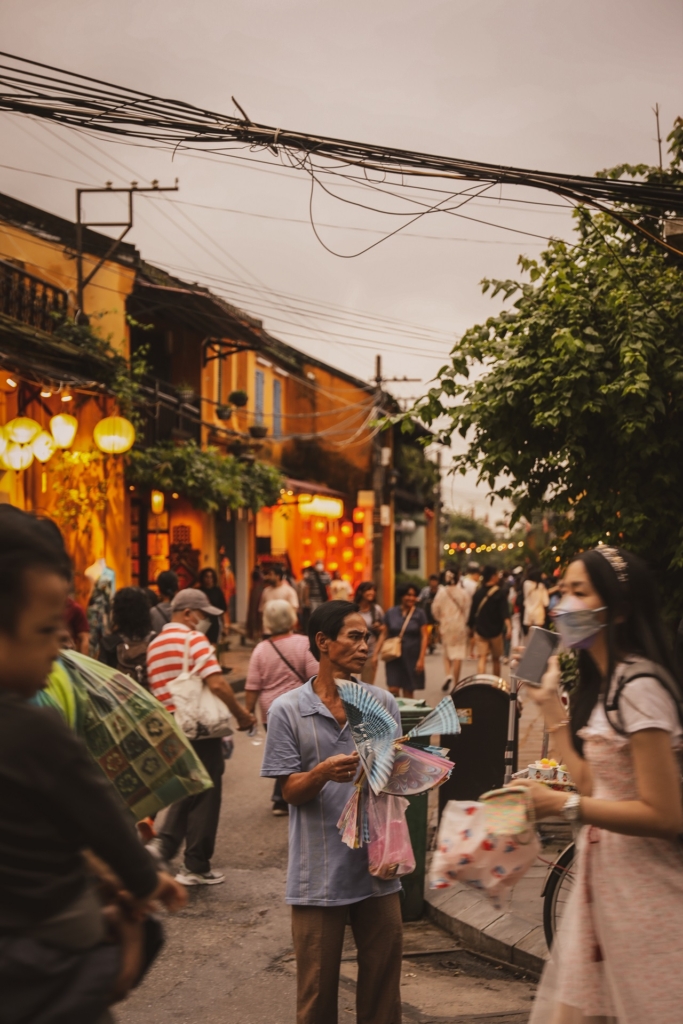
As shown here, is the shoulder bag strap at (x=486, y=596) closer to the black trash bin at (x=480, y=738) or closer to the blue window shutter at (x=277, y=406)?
the black trash bin at (x=480, y=738)

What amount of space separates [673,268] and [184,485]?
13.5 metres

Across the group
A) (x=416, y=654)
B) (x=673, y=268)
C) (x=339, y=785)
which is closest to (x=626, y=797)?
(x=339, y=785)

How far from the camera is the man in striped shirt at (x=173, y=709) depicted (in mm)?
6871

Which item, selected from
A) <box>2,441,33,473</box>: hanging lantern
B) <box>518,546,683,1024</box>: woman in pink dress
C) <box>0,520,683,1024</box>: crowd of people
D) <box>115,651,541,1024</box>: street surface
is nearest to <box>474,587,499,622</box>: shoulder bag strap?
<box>2,441,33,473</box>: hanging lantern

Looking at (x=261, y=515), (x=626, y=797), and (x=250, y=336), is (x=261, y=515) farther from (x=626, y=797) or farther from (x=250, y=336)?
(x=626, y=797)

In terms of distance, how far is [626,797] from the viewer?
263 centimetres

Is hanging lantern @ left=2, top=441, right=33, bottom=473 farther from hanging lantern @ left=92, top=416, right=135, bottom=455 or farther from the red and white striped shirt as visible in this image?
the red and white striped shirt

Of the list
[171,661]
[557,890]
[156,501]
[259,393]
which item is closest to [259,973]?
[557,890]

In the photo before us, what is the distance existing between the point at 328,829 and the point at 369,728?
1.37ft

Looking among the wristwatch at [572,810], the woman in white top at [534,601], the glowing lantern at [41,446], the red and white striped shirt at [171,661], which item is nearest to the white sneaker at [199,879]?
the red and white striped shirt at [171,661]

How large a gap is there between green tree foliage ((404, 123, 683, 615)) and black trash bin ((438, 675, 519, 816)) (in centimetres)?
131

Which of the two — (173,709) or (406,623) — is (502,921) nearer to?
(173,709)

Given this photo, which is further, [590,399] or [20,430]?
[20,430]

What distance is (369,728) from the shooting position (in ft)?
11.6
